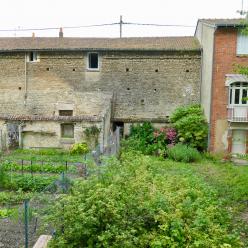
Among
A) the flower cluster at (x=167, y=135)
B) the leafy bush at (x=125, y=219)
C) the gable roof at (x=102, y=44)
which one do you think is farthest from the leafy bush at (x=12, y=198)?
the gable roof at (x=102, y=44)

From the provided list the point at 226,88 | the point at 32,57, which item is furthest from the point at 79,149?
the point at 226,88

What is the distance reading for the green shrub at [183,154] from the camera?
2134cm

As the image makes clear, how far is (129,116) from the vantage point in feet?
86.9

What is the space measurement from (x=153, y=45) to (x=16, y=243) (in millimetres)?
19974

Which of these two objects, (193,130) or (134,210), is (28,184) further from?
(193,130)

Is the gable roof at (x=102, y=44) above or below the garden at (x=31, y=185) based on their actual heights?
above

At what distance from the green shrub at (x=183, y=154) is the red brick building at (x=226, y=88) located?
1.74 meters

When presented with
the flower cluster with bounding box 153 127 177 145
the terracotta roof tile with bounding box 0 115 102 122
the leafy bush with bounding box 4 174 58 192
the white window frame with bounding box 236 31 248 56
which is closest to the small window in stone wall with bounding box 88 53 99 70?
the terracotta roof tile with bounding box 0 115 102 122

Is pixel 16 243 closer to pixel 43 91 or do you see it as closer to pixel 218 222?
pixel 218 222

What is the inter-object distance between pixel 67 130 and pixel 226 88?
9.94 meters

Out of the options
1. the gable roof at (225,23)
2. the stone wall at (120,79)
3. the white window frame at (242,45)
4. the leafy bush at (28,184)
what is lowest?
the leafy bush at (28,184)

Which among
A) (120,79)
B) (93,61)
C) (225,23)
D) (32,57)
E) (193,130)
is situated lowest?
(193,130)

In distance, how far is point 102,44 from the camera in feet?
89.6

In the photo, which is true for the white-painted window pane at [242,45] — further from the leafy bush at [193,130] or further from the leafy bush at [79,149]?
the leafy bush at [79,149]
